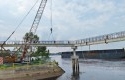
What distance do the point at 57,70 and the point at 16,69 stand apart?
17.7 m

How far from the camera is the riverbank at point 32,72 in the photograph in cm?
6025

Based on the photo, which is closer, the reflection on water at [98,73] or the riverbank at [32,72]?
the riverbank at [32,72]

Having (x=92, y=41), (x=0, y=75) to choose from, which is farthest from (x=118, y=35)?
(x=0, y=75)

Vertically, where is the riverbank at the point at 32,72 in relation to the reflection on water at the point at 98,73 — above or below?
above

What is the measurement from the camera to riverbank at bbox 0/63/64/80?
60.2m

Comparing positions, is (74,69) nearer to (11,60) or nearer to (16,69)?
(11,60)

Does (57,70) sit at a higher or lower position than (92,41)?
lower

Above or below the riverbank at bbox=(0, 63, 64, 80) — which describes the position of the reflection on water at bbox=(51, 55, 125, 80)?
below

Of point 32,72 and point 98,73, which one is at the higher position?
point 32,72

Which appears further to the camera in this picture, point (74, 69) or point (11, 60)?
point (74, 69)

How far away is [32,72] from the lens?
219ft

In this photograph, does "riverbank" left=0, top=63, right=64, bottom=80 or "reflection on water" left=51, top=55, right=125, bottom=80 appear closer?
"riverbank" left=0, top=63, right=64, bottom=80

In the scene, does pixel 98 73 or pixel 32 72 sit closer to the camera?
pixel 32 72

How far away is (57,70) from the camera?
77.4 metres
